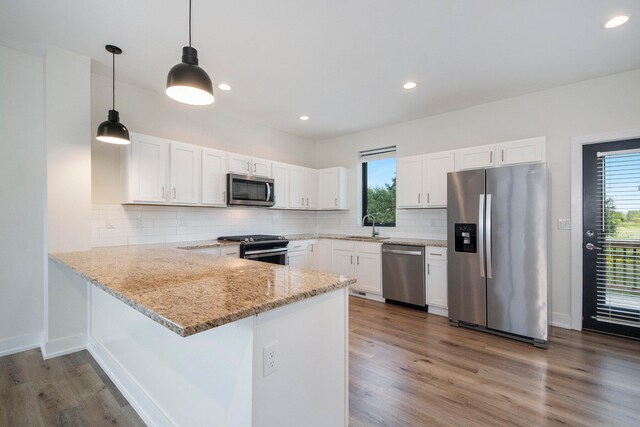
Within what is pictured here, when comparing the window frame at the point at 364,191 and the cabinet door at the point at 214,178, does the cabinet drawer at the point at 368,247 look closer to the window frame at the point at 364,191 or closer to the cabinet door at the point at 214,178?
the window frame at the point at 364,191

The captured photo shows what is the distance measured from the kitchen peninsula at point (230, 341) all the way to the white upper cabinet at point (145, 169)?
1.26 meters

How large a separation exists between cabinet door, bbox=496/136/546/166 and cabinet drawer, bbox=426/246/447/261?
3.96 feet

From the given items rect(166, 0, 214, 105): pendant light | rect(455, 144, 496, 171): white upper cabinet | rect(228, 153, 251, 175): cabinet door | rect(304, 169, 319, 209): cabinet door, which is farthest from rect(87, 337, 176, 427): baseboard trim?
rect(455, 144, 496, 171): white upper cabinet

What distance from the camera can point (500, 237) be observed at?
3.03m

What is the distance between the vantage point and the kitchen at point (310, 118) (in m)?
2.20

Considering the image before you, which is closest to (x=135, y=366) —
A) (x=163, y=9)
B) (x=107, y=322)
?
(x=107, y=322)

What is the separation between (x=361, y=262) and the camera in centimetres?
436

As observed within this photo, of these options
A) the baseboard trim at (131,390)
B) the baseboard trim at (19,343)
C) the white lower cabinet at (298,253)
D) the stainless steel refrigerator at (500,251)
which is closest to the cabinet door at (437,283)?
the stainless steel refrigerator at (500,251)

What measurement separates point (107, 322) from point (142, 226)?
1.31 m

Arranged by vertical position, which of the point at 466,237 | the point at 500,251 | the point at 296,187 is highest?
the point at 296,187

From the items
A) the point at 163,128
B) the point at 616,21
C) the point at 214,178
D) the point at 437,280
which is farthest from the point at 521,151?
the point at 163,128

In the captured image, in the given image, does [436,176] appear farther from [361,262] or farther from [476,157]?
[361,262]

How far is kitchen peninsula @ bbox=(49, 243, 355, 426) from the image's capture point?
1123mm

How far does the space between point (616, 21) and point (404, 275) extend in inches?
119
